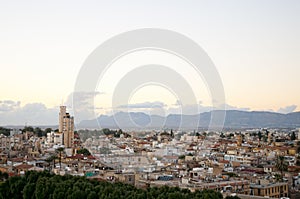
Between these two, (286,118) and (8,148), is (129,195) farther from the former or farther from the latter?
(286,118)

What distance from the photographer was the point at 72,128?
35781 mm

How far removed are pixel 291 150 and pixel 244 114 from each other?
20806mm

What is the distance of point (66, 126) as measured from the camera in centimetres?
3522

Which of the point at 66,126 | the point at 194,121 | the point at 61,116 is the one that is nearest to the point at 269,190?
the point at 194,121

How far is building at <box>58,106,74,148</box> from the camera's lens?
34625 mm

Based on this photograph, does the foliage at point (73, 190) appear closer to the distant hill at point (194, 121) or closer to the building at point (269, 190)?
the building at point (269, 190)

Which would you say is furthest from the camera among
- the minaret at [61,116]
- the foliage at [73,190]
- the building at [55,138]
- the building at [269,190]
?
the minaret at [61,116]

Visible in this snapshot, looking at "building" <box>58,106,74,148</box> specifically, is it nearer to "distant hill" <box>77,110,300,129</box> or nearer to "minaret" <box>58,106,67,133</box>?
"minaret" <box>58,106,67,133</box>

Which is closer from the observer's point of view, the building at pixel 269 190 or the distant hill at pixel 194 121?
the building at pixel 269 190

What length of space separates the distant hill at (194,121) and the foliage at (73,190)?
479 inches

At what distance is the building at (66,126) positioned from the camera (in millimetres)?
34625

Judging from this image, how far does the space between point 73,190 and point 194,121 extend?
17.8m

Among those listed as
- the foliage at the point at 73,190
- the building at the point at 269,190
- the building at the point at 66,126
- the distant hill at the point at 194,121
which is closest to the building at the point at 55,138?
the building at the point at 66,126

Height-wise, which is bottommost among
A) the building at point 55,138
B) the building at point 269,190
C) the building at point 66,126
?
A: the building at point 269,190
